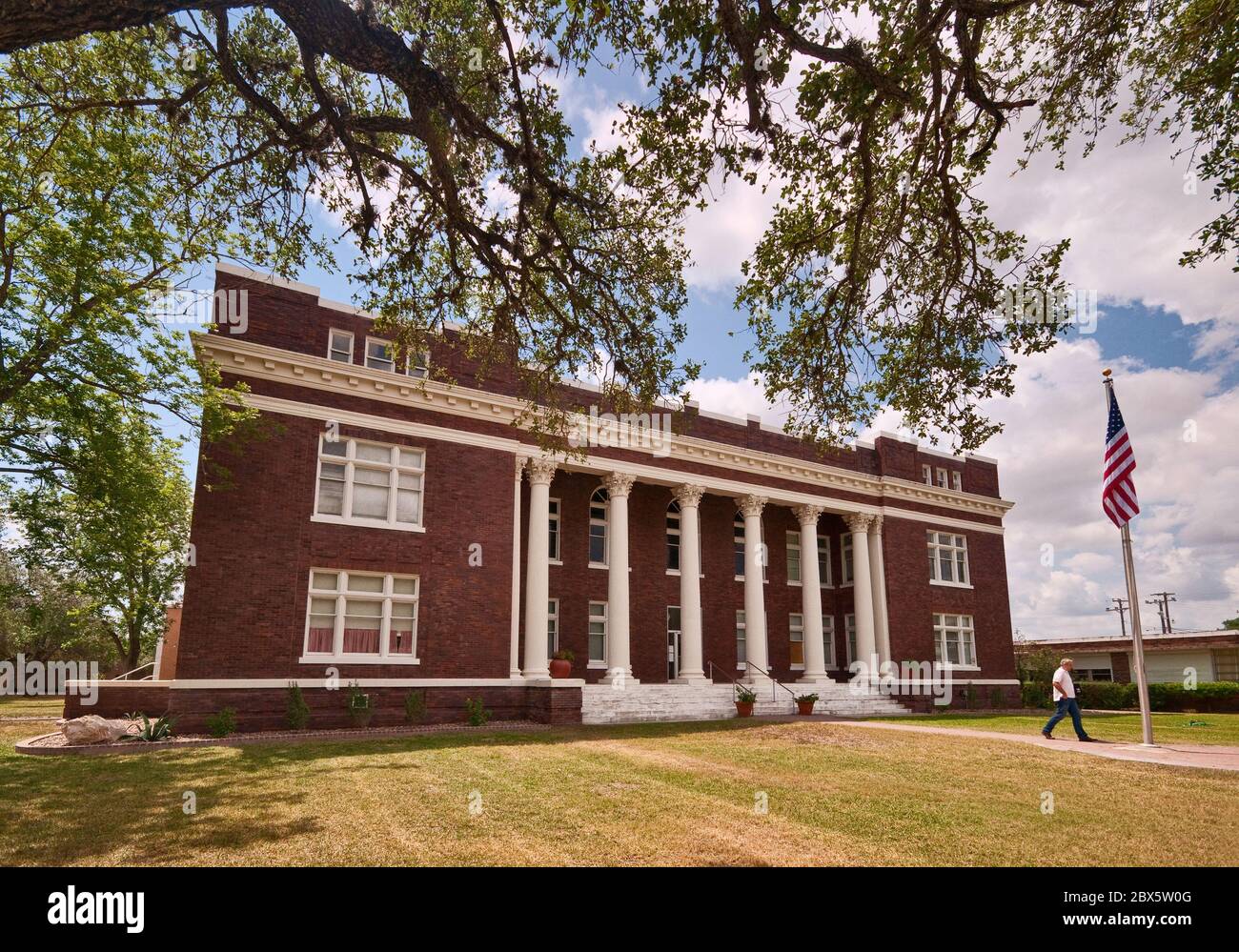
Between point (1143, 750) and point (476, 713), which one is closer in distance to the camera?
point (1143, 750)

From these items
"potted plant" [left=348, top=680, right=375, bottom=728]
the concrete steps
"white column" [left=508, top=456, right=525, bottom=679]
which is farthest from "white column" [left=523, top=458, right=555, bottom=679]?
"potted plant" [left=348, top=680, right=375, bottom=728]

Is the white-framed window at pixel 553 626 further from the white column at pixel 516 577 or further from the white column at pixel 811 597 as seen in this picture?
the white column at pixel 811 597

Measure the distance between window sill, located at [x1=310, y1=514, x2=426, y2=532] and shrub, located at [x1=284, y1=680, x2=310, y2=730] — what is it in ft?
14.8

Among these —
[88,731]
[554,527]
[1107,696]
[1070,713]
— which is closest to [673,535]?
[554,527]

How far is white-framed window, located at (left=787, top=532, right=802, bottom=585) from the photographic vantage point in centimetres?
3322

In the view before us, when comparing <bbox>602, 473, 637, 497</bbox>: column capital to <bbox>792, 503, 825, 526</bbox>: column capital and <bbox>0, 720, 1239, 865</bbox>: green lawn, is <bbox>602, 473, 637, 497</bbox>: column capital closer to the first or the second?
<bbox>792, 503, 825, 526</bbox>: column capital

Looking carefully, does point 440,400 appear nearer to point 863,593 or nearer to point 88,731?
point 88,731

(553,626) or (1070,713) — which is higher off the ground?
(553,626)

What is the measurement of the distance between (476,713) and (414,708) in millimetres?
1661

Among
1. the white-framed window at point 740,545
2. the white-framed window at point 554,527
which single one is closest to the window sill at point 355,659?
the white-framed window at point 554,527

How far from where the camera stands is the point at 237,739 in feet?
53.8

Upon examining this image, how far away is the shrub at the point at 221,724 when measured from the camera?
56.2 ft

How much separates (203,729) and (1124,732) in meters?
22.9

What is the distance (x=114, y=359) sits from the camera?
15.6 meters
